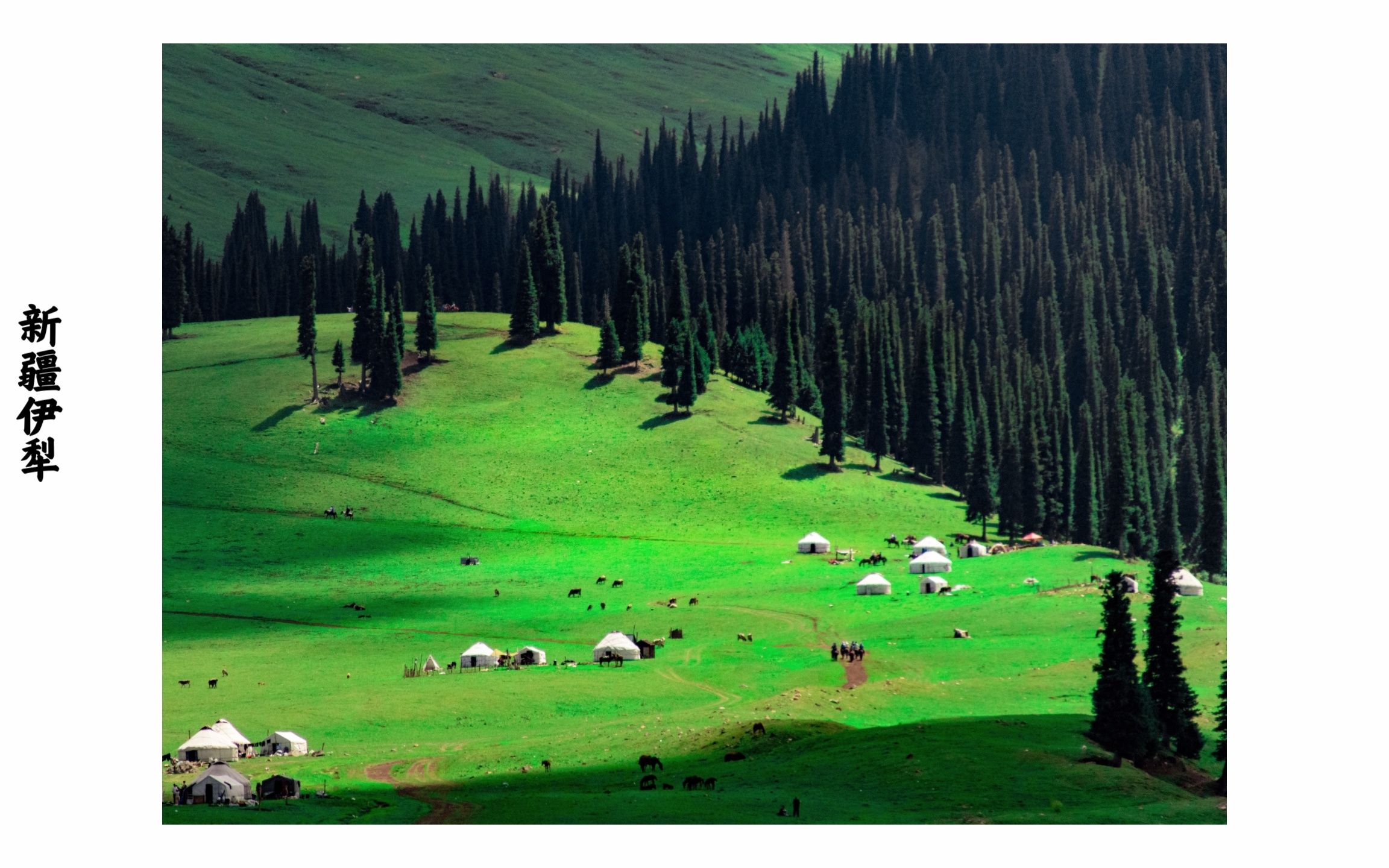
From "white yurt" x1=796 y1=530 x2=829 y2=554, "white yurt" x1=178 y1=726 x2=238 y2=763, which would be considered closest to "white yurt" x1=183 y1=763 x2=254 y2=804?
"white yurt" x1=178 y1=726 x2=238 y2=763

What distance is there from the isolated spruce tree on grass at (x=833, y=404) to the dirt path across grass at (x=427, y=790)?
3267 inches

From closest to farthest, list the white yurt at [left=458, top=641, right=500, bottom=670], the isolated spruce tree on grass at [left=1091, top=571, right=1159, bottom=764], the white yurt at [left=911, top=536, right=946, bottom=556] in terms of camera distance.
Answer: the isolated spruce tree on grass at [left=1091, top=571, right=1159, bottom=764], the white yurt at [left=458, top=641, right=500, bottom=670], the white yurt at [left=911, top=536, right=946, bottom=556]

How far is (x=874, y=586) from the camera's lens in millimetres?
106312

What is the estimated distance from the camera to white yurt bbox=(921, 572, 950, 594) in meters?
106

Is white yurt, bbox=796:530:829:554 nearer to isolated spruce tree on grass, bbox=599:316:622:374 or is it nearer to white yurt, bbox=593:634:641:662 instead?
white yurt, bbox=593:634:641:662

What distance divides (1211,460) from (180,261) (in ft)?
369

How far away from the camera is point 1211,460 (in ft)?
391

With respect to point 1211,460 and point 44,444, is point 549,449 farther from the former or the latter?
point 44,444

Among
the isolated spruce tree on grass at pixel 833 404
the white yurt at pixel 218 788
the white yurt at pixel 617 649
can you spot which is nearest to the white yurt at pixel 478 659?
the white yurt at pixel 617 649

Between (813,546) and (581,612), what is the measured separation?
991 inches

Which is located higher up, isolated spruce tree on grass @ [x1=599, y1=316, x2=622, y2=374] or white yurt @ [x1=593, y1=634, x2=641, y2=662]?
isolated spruce tree on grass @ [x1=599, y1=316, x2=622, y2=374]

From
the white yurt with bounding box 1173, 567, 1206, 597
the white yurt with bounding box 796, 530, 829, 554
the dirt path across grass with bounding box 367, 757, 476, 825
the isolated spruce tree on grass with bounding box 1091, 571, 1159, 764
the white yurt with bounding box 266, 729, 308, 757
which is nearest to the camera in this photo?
the dirt path across grass with bounding box 367, 757, 476, 825

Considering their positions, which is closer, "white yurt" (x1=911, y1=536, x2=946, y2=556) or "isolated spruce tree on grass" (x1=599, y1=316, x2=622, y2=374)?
"white yurt" (x1=911, y1=536, x2=946, y2=556)

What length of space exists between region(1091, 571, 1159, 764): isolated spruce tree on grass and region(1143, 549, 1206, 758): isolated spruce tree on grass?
4.05 ft
